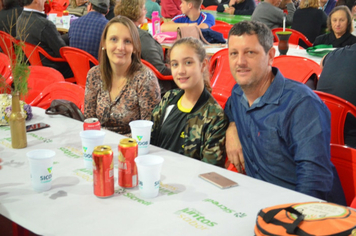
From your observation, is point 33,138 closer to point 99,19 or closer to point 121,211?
point 121,211

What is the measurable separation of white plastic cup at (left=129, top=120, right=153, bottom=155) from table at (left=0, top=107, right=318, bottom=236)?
14 centimetres

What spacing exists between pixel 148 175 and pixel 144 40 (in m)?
3.02

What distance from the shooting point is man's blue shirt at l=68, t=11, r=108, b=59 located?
4.78 meters

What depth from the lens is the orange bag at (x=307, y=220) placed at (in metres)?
1.17

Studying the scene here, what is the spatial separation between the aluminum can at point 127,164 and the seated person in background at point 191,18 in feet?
12.5

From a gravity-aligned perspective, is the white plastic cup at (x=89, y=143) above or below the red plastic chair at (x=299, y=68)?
below

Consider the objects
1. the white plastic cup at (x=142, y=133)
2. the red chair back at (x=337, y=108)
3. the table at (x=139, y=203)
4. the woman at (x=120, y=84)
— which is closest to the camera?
the table at (x=139, y=203)

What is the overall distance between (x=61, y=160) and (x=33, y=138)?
0.39 m

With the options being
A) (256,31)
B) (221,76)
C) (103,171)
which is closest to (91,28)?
(221,76)

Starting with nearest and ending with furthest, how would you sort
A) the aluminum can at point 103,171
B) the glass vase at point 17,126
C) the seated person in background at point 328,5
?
the aluminum can at point 103,171 → the glass vase at point 17,126 → the seated person in background at point 328,5

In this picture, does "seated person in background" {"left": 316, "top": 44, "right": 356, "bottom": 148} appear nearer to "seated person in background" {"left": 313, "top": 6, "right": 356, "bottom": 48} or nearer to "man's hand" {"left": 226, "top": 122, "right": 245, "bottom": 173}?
"man's hand" {"left": 226, "top": 122, "right": 245, "bottom": 173}

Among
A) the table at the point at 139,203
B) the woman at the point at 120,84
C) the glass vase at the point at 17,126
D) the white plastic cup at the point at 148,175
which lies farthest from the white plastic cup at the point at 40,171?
the woman at the point at 120,84

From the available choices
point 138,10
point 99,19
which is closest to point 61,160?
point 138,10

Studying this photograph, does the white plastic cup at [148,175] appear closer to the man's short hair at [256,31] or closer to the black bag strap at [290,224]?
the black bag strap at [290,224]
